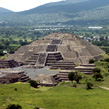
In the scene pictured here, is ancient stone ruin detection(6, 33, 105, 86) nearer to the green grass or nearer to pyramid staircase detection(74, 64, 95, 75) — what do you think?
pyramid staircase detection(74, 64, 95, 75)

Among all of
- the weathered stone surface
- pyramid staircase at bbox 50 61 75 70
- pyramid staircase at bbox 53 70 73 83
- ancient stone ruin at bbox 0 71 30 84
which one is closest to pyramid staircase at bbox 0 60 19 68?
pyramid staircase at bbox 50 61 75 70

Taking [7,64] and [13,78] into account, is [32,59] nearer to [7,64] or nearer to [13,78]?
[7,64]

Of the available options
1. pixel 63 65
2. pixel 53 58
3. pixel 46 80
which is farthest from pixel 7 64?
pixel 46 80

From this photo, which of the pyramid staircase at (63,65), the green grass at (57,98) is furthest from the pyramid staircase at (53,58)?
the green grass at (57,98)

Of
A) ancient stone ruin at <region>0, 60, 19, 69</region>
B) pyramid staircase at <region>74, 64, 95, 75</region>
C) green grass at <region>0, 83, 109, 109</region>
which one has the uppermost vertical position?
green grass at <region>0, 83, 109, 109</region>

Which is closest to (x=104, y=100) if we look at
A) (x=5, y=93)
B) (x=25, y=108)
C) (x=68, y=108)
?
(x=68, y=108)

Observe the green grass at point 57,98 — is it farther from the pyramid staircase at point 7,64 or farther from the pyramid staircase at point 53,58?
the pyramid staircase at point 53,58

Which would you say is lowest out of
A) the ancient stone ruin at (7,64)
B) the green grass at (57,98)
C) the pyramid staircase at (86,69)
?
the ancient stone ruin at (7,64)
